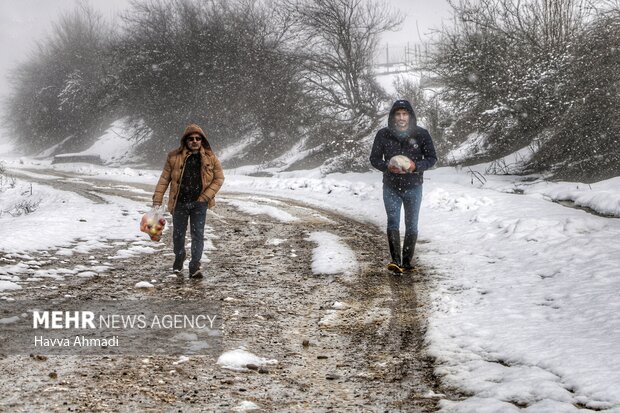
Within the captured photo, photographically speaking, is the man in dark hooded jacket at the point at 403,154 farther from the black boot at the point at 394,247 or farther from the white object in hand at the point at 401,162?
the white object in hand at the point at 401,162

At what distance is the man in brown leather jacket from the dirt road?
653 millimetres

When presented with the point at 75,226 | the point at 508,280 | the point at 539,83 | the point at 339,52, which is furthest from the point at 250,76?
the point at 508,280

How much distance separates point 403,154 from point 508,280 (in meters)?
1.97

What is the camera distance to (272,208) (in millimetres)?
14141

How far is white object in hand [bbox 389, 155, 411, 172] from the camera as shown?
7082mm

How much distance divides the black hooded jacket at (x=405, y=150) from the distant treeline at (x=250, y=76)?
17525 mm

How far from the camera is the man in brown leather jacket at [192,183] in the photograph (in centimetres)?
727

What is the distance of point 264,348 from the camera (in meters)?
4.81

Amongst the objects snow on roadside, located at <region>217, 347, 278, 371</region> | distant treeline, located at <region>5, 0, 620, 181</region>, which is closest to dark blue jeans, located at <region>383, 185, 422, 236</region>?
snow on roadside, located at <region>217, 347, 278, 371</region>

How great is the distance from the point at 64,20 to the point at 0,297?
194ft

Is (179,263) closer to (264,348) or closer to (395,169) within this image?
(395,169)

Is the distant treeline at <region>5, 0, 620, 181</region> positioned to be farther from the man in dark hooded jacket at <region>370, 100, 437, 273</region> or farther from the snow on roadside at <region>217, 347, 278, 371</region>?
the snow on roadside at <region>217, 347, 278, 371</region>

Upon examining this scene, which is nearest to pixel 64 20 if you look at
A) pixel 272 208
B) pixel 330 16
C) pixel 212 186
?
pixel 330 16

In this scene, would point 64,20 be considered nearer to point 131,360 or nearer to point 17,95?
point 17,95
